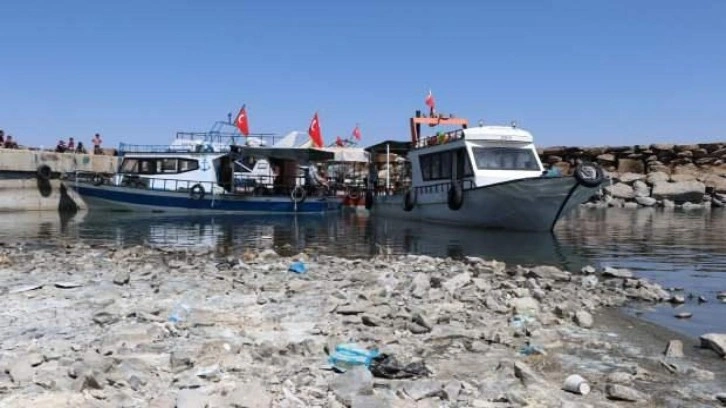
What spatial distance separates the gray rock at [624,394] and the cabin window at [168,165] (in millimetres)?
29880

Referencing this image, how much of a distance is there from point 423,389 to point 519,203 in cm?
1687

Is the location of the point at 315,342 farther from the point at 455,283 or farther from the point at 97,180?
the point at 97,180

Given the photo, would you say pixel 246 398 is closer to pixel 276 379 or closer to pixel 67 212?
pixel 276 379

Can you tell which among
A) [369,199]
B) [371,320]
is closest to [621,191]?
[369,199]

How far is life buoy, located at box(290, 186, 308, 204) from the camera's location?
3228 centimetres

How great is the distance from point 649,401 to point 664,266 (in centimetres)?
1021

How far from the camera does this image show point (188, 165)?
107 ft

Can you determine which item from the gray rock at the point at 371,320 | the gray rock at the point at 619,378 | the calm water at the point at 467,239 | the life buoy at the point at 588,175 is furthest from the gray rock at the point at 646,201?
the gray rock at the point at 619,378

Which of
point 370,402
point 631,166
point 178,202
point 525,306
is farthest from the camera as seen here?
point 631,166

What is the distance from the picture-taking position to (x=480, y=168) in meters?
22.4

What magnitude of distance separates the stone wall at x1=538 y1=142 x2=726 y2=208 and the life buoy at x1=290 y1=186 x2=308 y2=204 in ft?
69.6

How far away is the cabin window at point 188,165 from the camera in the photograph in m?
32.7

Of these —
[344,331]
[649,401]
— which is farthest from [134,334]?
[649,401]

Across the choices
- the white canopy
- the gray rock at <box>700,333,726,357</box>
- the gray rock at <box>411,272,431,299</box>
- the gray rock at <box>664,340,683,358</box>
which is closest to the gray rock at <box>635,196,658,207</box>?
the white canopy
